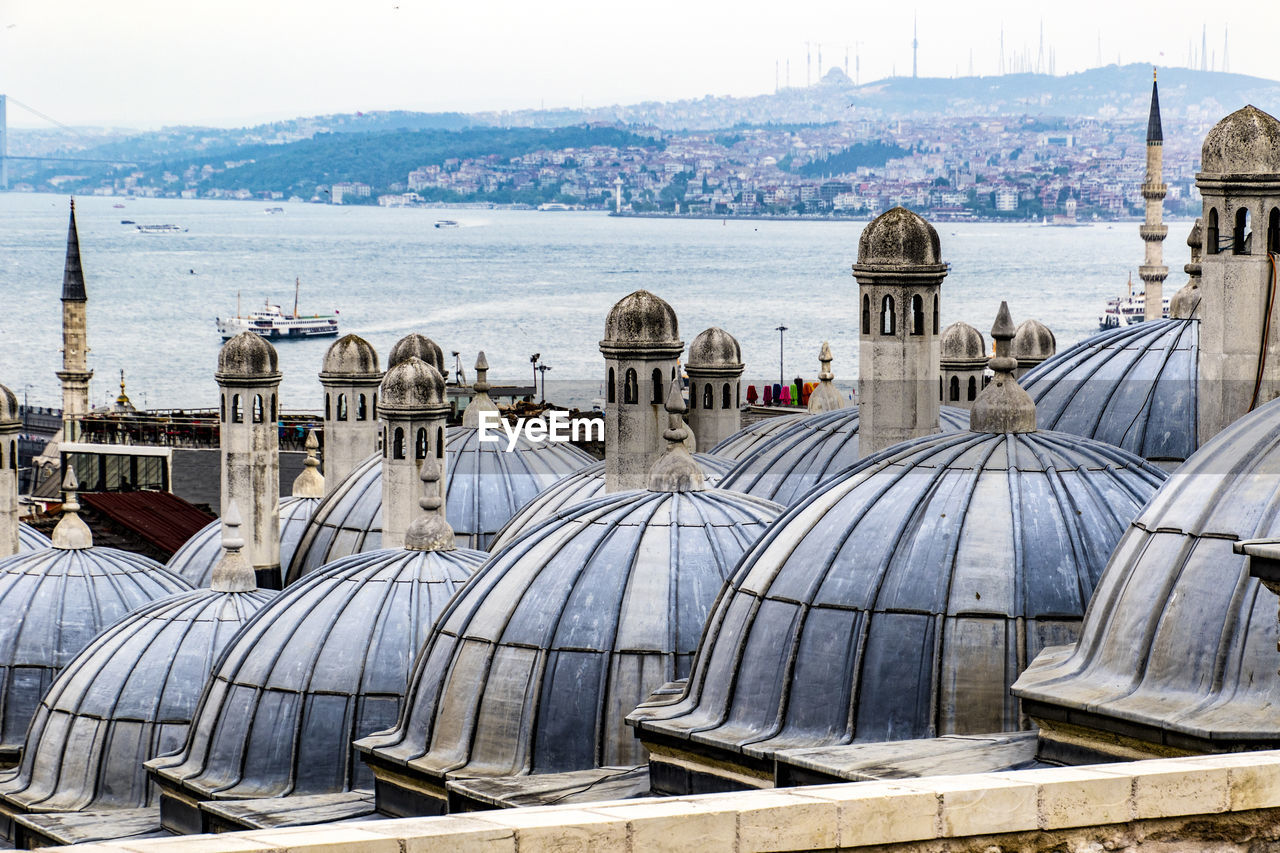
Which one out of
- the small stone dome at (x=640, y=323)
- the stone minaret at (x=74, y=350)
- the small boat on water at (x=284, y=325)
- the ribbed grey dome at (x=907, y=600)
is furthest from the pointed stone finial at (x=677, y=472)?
the small boat on water at (x=284, y=325)

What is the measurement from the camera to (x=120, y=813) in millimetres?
29328

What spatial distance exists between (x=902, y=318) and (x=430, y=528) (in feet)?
21.4

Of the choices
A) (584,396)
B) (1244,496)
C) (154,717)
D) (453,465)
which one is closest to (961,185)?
(584,396)

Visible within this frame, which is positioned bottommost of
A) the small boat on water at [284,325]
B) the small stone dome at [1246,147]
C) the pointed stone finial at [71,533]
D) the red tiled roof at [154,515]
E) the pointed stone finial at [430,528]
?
the small boat on water at [284,325]

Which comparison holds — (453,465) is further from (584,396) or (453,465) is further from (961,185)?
(961,185)

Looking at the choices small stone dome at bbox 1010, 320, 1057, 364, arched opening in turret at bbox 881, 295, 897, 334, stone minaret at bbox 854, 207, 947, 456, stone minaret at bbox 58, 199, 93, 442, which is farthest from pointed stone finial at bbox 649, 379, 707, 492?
stone minaret at bbox 58, 199, 93, 442

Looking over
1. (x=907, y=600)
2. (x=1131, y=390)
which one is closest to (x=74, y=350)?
(x=1131, y=390)

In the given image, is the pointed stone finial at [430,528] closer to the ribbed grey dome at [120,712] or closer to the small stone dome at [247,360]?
the ribbed grey dome at [120,712]

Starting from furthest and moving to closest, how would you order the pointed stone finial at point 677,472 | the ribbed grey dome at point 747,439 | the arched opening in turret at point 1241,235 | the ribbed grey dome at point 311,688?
the ribbed grey dome at point 747,439, the ribbed grey dome at point 311,688, the pointed stone finial at point 677,472, the arched opening in turret at point 1241,235

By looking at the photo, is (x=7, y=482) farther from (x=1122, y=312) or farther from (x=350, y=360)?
(x=1122, y=312)

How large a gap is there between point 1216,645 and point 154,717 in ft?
60.5

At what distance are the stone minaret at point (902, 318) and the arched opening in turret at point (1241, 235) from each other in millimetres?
4226

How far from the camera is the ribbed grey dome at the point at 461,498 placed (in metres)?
40.1

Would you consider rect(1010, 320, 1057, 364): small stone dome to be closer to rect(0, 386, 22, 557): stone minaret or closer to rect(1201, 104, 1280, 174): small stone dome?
rect(1201, 104, 1280, 174): small stone dome
